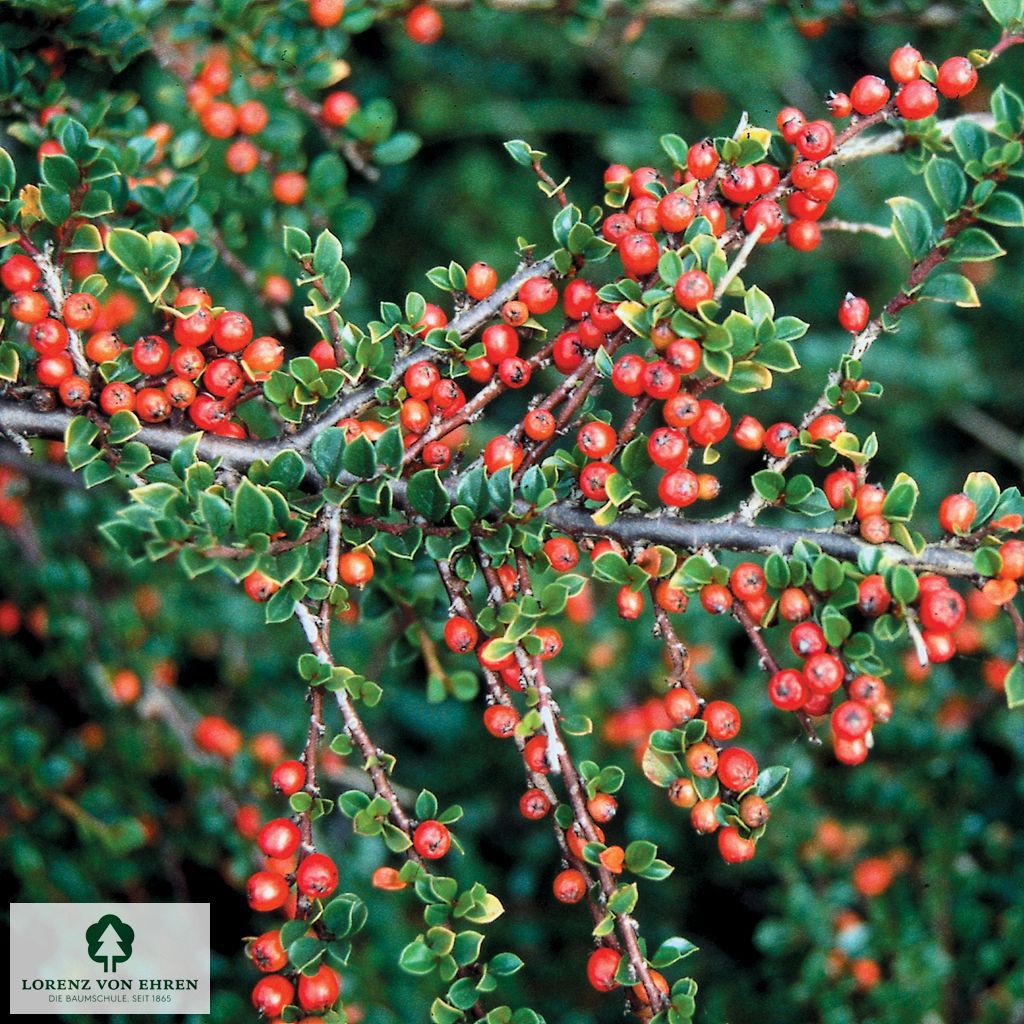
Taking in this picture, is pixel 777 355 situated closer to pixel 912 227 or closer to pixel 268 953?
pixel 912 227

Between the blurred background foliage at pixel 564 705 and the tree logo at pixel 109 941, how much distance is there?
0.33 ft

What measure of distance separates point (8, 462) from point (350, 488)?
1.25m

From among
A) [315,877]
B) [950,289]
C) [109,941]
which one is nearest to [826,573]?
[950,289]

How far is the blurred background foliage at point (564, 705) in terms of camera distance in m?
2.40

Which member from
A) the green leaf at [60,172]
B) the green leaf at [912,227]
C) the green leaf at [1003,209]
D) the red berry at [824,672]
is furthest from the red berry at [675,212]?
the green leaf at [60,172]

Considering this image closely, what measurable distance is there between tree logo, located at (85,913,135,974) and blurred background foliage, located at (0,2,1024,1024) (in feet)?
0.33

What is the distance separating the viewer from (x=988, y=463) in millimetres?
3893

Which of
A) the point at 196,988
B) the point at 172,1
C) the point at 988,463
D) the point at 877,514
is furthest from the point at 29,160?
the point at 988,463

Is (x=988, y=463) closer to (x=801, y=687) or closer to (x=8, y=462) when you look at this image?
(x=801, y=687)

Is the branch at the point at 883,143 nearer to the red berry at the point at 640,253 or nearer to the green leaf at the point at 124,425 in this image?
the red berry at the point at 640,253

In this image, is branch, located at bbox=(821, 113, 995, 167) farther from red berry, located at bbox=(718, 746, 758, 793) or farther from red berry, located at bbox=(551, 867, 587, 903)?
red berry, located at bbox=(551, 867, 587, 903)

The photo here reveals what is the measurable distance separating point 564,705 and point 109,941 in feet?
4.11

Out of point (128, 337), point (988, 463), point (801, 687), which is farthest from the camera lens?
point (988, 463)

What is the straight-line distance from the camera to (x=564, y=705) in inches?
112
